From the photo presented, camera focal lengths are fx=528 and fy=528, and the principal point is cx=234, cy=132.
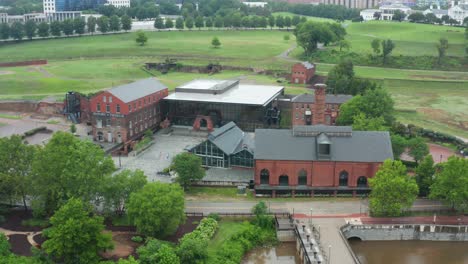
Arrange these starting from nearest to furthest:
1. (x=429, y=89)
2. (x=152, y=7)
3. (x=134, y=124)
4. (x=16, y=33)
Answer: (x=134, y=124) < (x=429, y=89) < (x=16, y=33) < (x=152, y=7)

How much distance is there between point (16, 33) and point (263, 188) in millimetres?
117547

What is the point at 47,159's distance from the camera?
148 feet

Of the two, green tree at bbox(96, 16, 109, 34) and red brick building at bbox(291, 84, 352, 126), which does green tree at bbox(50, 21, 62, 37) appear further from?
red brick building at bbox(291, 84, 352, 126)

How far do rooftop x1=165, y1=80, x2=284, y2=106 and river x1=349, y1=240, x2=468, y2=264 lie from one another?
3206 centimetres

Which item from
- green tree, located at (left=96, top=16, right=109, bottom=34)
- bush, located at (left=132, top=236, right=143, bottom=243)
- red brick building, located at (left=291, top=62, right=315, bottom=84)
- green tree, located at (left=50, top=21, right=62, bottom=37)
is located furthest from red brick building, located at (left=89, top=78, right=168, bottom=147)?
green tree, located at (left=96, top=16, right=109, bottom=34)

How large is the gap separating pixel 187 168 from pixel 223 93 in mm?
27851

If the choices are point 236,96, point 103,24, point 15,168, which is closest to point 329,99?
point 236,96

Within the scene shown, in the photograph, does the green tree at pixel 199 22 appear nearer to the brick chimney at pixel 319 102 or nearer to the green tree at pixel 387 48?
the green tree at pixel 387 48

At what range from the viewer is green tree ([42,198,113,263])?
37469 mm

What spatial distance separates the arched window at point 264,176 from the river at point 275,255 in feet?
28.4

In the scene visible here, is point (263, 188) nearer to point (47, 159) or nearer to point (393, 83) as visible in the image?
point (47, 159)

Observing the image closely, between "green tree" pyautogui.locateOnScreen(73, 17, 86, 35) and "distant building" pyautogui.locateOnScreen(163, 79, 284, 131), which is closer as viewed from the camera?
"distant building" pyautogui.locateOnScreen(163, 79, 284, 131)

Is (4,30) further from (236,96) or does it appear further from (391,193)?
(391,193)

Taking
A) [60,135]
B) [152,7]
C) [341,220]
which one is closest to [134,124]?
[60,135]
